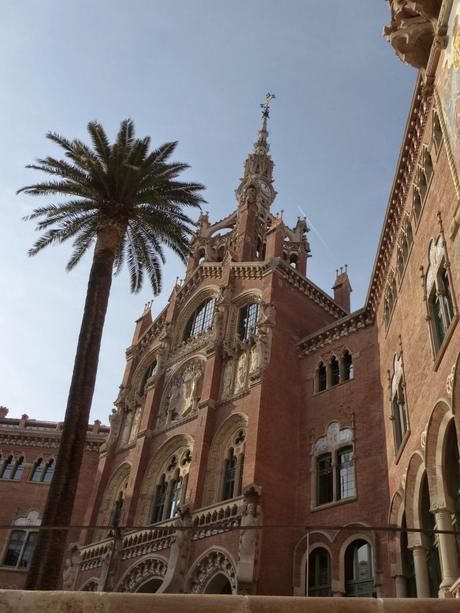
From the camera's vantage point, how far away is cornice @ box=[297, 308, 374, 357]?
24906 millimetres

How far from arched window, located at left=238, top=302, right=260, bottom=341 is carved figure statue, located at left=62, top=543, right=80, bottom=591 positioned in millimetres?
12493

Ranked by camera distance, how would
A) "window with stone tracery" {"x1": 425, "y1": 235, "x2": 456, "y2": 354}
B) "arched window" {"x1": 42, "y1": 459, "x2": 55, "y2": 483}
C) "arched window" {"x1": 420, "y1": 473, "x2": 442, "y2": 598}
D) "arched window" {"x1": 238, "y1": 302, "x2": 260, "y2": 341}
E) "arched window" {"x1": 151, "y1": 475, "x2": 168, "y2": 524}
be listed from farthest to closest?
"arched window" {"x1": 42, "y1": 459, "x2": 55, "y2": 483} → "arched window" {"x1": 238, "y1": 302, "x2": 260, "y2": 341} → "arched window" {"x1": 151, "y1": 475, "x2": 168, "y2": 524} → "arched window" {"x1": 420, "y1": 473, "x2": 442, "y2": 598} → "window with stone tracery" {"x1": 425, "y1": 235, "x2": 456, "y2": 354}

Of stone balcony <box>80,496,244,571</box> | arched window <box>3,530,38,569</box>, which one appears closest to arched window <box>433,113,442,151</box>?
stone balcony <box>80,496,244,571</box>

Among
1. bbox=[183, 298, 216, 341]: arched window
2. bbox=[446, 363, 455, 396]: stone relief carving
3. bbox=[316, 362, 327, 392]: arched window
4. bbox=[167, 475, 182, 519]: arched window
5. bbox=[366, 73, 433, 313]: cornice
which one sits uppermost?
bbox=[183, 298, 216, 341]: arched window

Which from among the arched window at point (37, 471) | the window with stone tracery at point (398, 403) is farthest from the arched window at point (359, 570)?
the arched window at point (37, 471)

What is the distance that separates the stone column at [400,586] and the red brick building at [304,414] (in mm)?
210

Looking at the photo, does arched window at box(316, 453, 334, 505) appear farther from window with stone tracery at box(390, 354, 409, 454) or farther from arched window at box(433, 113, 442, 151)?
arched window at box(433, 113, 442, 151)

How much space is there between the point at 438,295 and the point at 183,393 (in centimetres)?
1733

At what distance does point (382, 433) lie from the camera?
2145 centimetres

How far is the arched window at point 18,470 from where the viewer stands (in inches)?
1459

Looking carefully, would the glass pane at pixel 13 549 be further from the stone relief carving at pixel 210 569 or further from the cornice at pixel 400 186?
the cornice at pixel 400 186

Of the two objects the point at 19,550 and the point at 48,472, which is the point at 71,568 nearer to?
the point at 19,550

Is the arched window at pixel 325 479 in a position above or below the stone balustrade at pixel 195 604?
above

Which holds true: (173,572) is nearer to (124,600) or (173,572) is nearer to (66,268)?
(66,268)
